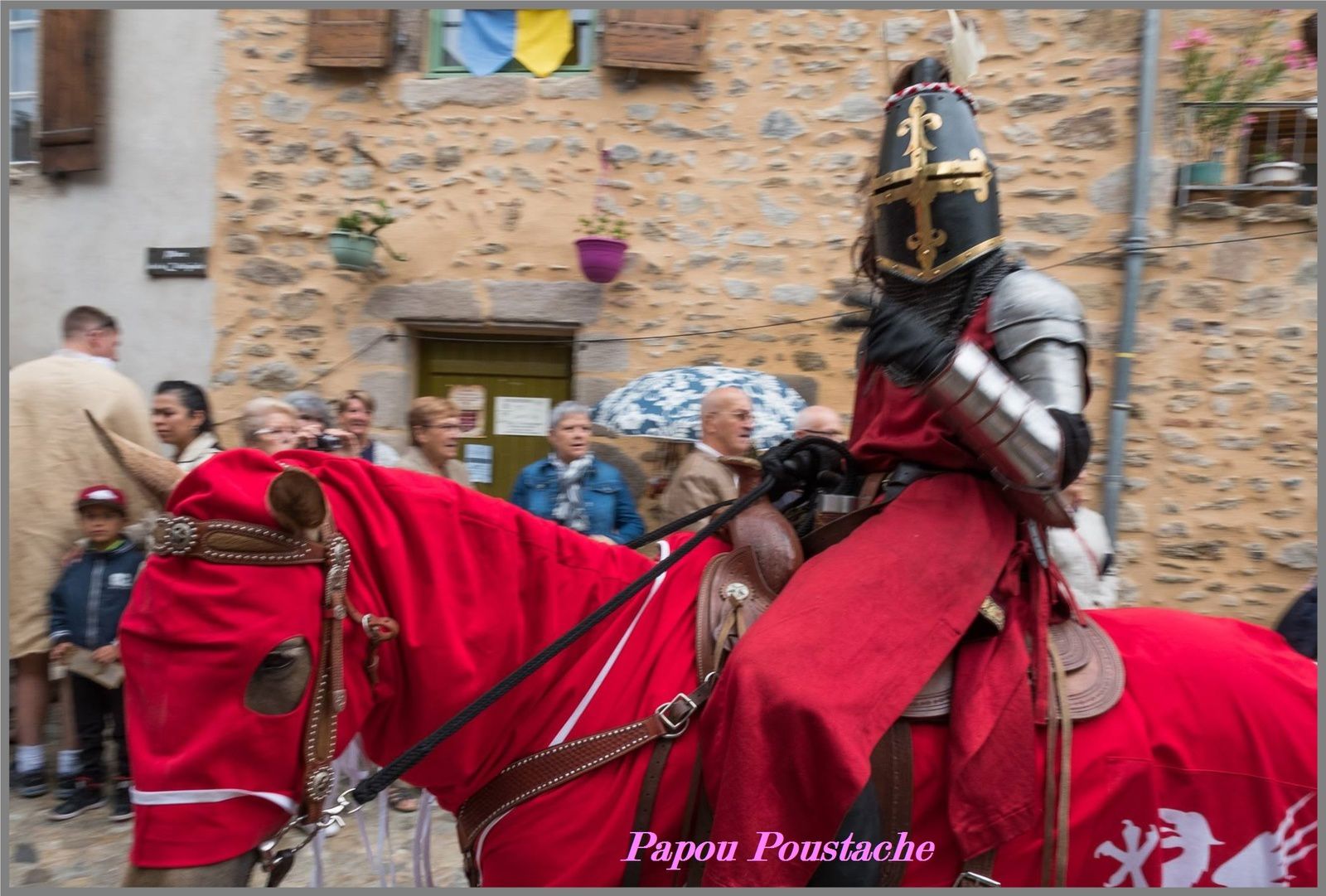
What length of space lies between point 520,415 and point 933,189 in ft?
16.0

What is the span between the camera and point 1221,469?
225 inches

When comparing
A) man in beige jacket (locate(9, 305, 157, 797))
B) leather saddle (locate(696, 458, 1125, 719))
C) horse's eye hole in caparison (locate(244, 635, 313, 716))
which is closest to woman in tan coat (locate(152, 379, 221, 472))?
man in beige jacket (locate(9, 305, 157, 797))

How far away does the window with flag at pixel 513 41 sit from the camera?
6473 millimetres

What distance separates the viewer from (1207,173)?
5.63 m

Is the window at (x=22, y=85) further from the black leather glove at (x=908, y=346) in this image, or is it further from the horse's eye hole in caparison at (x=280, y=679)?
the black leather glove at (x=908, y=346)

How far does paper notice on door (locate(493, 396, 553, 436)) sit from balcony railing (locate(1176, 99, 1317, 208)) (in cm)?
441

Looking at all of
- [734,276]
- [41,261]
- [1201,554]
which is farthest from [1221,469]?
[41,261]

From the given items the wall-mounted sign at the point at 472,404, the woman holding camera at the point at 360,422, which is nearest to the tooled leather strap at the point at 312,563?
the woman holding camera at the point at 360,422

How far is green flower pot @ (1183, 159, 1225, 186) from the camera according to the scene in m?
5.63

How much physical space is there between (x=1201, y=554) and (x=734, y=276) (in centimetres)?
344

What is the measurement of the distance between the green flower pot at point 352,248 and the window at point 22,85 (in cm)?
287

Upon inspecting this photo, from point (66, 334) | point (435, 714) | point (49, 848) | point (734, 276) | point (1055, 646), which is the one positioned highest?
point (734, 276)

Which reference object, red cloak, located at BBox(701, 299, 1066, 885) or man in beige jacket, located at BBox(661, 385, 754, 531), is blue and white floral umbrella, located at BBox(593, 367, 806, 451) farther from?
red cloak, located at BBox(701, 299, 1066, 885)

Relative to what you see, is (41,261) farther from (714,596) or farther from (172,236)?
(714,596)
